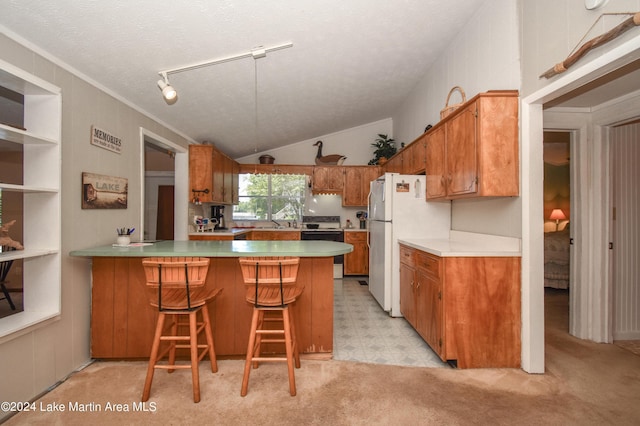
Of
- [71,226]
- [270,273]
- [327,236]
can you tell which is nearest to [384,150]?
[327,236]

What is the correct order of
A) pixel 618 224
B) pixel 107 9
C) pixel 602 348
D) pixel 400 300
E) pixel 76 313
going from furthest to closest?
pixel 400 300 < pixel 618 224 < pixel 602 348 < pixel 76 313 < pixel 107 9

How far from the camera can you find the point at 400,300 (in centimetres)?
358

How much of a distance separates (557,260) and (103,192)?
20.2 feet

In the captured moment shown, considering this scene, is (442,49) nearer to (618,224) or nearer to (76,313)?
(618,224)

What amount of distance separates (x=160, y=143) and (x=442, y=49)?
359 cm

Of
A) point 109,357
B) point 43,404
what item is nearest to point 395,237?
point 109,357

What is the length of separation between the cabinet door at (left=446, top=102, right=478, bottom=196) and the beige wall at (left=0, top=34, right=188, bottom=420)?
318 centimetres

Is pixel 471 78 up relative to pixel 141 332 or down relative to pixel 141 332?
up

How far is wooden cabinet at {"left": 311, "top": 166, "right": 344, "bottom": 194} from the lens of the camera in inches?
244

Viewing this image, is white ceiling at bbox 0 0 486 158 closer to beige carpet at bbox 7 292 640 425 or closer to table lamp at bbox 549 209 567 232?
beige carpet at bbox 7 292 640 425

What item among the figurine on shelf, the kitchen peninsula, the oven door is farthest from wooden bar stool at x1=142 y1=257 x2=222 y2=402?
the oven door

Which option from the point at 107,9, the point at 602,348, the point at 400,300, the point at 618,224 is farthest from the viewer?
the point at 400,300

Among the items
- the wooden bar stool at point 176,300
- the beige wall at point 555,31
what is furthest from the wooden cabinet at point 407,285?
the wooden bar stool at point 176,300

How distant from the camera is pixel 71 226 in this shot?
2.35m
